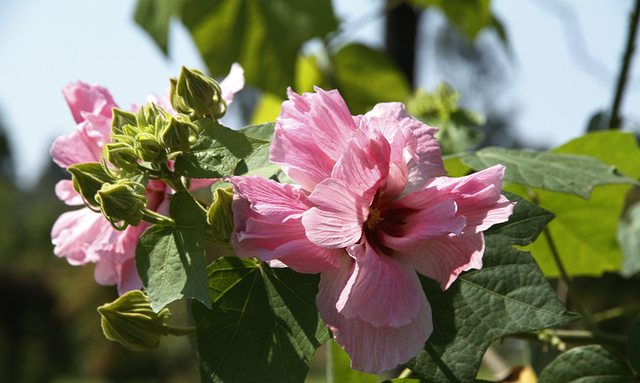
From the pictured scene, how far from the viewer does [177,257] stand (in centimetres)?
32

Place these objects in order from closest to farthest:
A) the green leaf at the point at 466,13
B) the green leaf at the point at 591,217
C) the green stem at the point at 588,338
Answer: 1. the green stem at the point at 588,338
2. the green leaf at the point at 591,217
3. the green leaf at the point at 466,13

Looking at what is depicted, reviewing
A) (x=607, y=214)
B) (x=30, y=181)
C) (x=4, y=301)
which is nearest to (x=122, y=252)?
(x=607, y=214)

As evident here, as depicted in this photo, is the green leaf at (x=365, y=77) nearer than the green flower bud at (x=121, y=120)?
No

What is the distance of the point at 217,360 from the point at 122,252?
0.37 feet

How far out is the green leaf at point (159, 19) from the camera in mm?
1133

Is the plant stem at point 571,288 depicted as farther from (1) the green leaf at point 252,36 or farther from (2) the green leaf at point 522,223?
(1) the green leaf at point 252,36

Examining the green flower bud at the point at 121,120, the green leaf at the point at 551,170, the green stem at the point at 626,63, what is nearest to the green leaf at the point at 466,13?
the green stem at the point at 626,63

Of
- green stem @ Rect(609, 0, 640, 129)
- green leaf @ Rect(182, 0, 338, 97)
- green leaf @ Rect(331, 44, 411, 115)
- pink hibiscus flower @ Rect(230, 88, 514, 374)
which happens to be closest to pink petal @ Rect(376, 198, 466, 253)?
pink hibiscus flower @ Rect(230, 88, 514, 374)

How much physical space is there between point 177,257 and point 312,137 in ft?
0.38

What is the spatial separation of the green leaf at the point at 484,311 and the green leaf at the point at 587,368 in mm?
134

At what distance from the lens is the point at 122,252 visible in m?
0.37

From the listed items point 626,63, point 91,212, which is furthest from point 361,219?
point 626,63

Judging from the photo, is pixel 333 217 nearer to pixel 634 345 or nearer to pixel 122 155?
pixel 122 155

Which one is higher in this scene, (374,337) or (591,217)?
(374,337)
